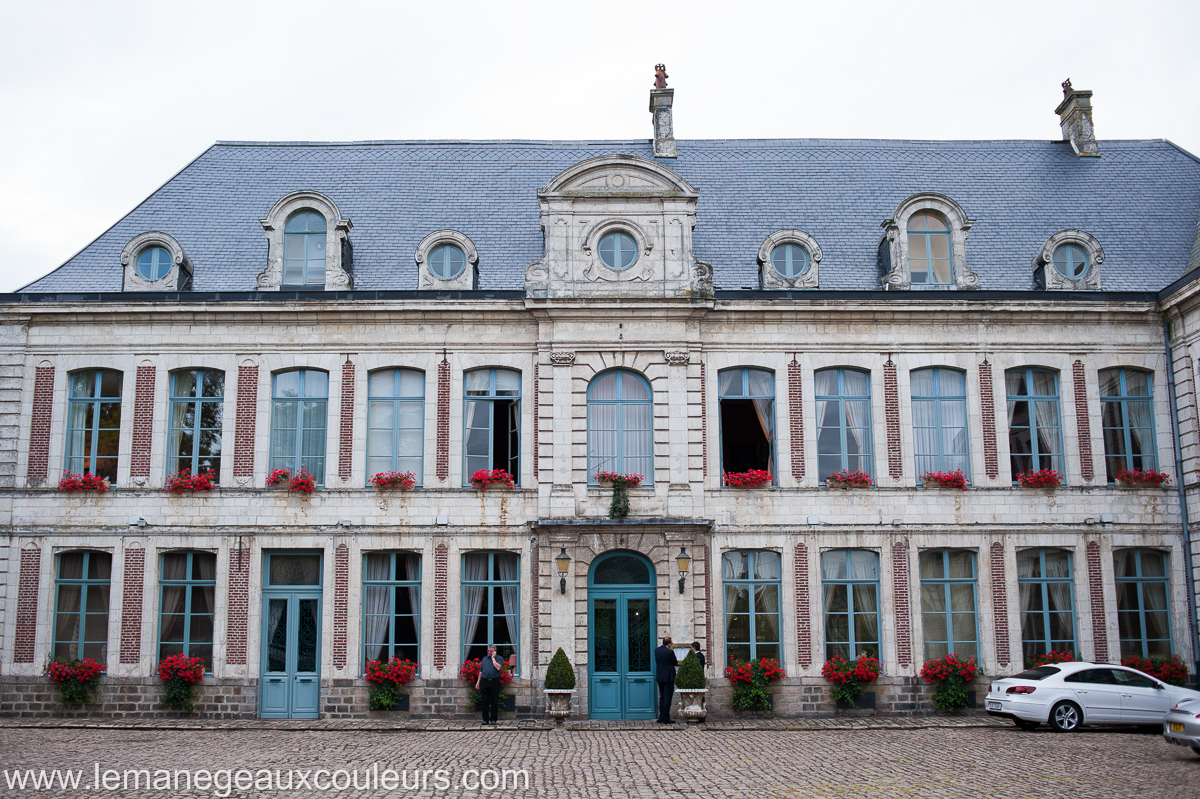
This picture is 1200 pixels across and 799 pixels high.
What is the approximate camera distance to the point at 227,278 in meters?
19.7

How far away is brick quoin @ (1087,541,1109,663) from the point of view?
17969 millimetres

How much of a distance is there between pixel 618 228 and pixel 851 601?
7.69 metres

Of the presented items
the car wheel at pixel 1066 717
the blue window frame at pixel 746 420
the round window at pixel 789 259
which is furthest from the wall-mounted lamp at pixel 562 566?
the car wheel at pixel 1066 717

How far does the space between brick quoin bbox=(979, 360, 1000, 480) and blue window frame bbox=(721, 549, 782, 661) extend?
4115mm

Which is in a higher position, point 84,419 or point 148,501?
point 84,419

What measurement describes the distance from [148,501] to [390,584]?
4457 mm

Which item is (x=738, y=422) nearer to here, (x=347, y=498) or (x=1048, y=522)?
(x=1048, y=522)

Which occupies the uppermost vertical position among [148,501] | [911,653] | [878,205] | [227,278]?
[878,205]

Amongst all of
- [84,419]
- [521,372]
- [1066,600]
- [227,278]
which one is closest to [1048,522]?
[1066,600]

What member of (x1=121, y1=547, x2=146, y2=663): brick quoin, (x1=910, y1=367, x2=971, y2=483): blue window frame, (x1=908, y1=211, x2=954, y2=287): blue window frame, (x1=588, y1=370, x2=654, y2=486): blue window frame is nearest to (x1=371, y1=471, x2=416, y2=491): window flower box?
(x1=588, y1=370, x2=654, y2=486): blue window frame

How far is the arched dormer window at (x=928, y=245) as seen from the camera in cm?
1923

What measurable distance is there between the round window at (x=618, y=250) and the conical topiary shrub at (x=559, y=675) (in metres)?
6.87

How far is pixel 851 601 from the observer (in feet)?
59.5

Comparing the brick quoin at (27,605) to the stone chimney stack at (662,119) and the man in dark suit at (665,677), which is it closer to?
the man in dark suit at (665,677)
